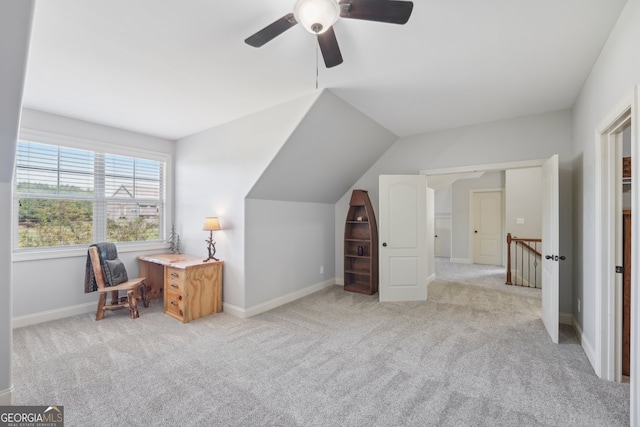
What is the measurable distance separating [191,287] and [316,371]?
6.55 feet

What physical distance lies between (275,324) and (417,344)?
1.62 meters

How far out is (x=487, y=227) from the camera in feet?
24.9

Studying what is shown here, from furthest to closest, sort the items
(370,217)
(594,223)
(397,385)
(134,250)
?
(370,217)
(134,250)
(594,223)
(397,385)

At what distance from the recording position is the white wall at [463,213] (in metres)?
7.59

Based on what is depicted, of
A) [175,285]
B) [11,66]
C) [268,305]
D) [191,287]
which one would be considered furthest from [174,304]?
[11,66]

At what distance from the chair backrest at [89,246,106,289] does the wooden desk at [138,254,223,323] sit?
0.61 m

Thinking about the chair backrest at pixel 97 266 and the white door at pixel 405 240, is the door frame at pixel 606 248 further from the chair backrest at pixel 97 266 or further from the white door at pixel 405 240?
the chair backrest at pixel 97 266

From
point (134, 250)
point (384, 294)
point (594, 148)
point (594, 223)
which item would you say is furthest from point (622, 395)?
point (134, 250)

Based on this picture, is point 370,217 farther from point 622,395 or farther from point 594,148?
point 622,395

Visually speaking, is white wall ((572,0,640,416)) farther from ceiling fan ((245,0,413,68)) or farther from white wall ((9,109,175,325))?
white wall ((9,109,175,325))

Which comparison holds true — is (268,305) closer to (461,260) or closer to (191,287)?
(191,287)

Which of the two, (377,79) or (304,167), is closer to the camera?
(377,79)

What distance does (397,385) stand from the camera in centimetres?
219

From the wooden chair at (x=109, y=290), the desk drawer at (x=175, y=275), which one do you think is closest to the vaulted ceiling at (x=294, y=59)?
the wooden chair at (x=109, y=290)
